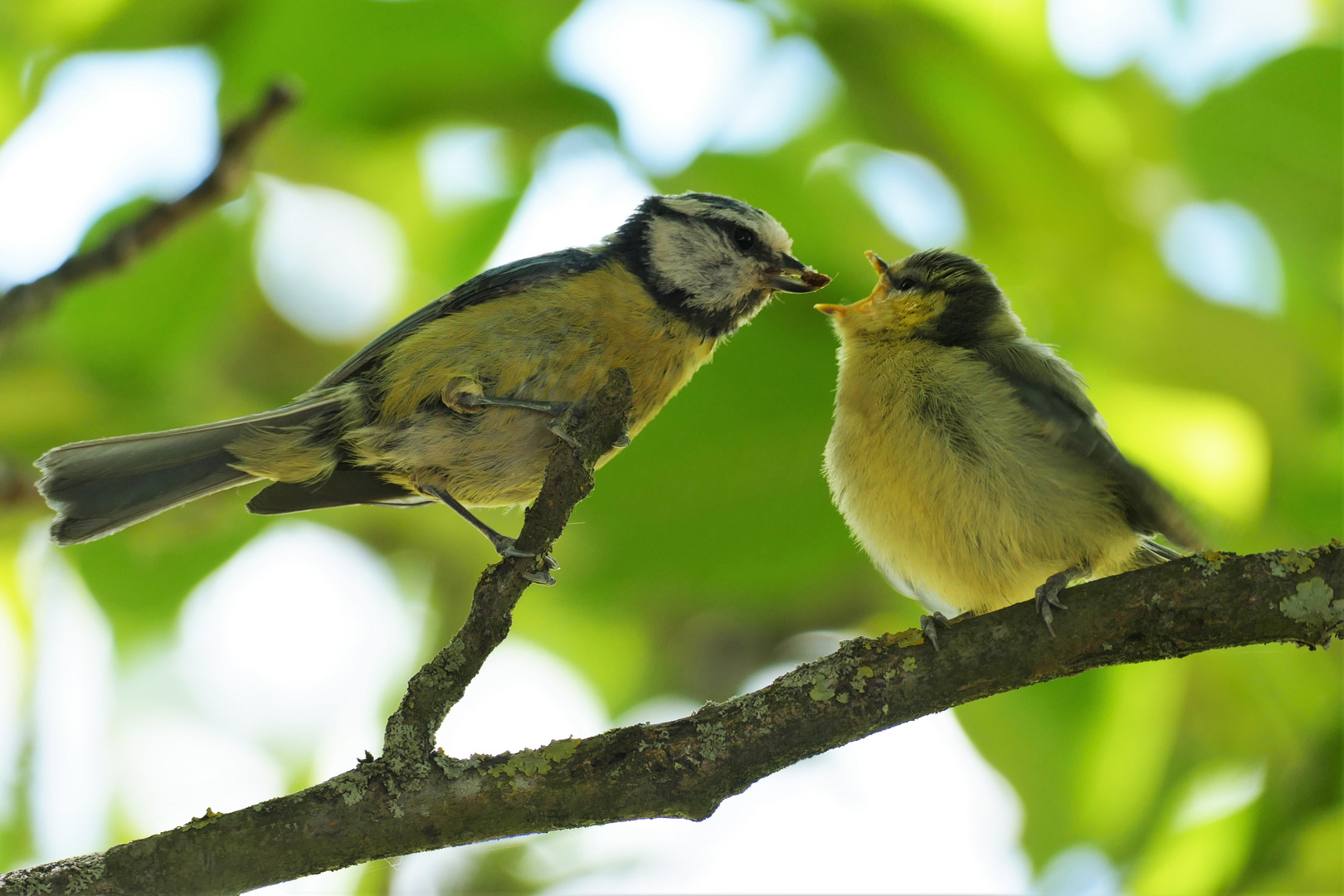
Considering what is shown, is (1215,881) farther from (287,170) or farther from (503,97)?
(287,170)

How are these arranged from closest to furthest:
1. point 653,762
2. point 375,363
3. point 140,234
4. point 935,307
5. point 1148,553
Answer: point 653,762 → point 1148,553 → point 140,234 → point 375,363 → point 935,307

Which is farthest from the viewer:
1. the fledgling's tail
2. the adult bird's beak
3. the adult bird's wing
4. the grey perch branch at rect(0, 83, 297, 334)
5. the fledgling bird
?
the adult bird's beak

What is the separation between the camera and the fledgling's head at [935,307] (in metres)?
2.96

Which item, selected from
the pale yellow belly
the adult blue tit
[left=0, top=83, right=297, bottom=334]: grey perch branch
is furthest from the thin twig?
[left=0, top=83, right=297, bottom=334]: grey perch branch

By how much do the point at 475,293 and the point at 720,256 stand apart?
733 mm

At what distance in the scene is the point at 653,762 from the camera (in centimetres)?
181

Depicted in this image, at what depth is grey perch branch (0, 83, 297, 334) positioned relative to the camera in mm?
2721

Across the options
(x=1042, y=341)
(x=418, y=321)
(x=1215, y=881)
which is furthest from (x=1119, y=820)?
(x=418, y=321)

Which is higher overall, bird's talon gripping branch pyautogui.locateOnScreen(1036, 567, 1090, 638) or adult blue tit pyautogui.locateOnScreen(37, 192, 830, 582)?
adult blue tit pyautogui.locateOnScreen(37, 192, 830, 582)

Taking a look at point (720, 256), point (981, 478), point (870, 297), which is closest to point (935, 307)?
point (870, 297)

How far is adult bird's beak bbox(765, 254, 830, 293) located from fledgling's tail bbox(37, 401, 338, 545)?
1331mm

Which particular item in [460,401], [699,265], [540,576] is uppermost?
[699,265]

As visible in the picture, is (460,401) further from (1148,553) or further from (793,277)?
(1148,553)

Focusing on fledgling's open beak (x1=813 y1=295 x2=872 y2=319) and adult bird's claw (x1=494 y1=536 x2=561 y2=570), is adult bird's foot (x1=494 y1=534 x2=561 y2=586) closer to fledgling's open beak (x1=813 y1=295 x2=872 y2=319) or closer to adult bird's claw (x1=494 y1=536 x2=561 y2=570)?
adult bird's claw (x1=494 y1=536 x2=561 y2=570)
